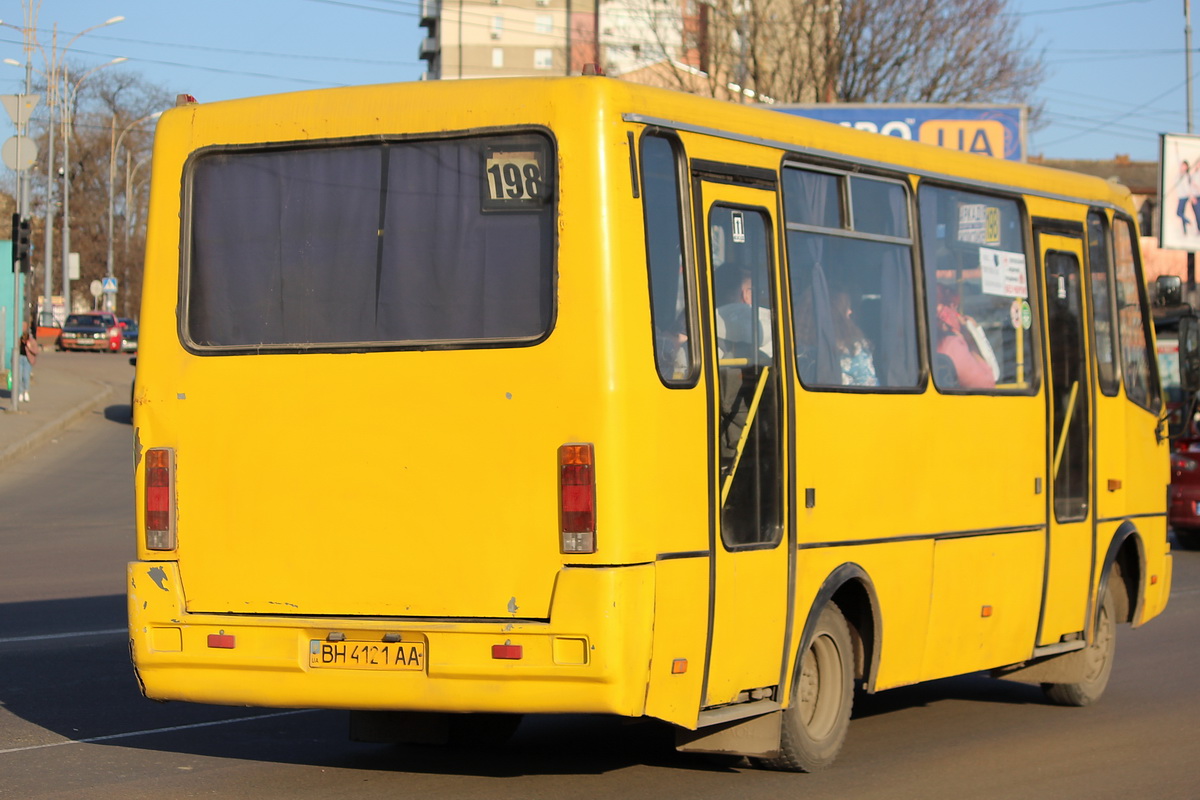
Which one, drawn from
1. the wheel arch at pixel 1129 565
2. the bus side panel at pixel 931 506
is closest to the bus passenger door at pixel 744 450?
the bus side panel at pixel 931 506

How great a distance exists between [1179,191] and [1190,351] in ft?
98.5

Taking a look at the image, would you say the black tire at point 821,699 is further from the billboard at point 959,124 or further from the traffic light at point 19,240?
the billboard at point 959,124

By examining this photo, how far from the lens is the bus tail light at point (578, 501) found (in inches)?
256

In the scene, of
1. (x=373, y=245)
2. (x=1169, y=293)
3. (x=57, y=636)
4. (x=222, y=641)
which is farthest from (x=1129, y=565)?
(x=57, y=636)

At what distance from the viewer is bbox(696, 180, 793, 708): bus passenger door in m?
7.04

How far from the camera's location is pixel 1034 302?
9812 millimetres

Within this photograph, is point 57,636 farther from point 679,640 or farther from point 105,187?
point 105,187

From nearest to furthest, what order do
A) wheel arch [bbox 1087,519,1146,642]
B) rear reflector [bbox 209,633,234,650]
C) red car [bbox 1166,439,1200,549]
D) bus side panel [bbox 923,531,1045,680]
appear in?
rear reflector [bbox 209,633,234,650] < bus side panel [bbox 923,531,1045,680] < wheel arch [bbox 1087,519,1146,642] < red car [bbox 1166,439,1200,549]

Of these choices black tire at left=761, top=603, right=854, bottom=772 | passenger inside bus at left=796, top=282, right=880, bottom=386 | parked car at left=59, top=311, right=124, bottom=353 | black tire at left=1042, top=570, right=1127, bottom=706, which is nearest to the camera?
black tire at left=761, top=603, right=854, bottom=772

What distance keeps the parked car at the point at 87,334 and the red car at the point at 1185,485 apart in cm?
5290

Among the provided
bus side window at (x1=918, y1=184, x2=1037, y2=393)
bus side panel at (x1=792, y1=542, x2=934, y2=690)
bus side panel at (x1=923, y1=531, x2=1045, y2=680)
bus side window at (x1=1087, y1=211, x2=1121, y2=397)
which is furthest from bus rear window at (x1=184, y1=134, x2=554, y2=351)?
bus side window at (x1=1087, y1=211, x2=1121, y2=397)

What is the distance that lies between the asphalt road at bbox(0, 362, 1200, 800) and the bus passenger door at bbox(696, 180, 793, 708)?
62 centimetres

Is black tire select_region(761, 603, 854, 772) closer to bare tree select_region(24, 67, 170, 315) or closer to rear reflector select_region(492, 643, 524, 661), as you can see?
rear reflector select_region(492, 643, 524, 661)

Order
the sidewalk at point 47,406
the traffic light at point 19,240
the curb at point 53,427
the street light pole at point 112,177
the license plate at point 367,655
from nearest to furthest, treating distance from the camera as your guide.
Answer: the license plate at point 367,655 → the curb at point 53,427 → the sidewalk at point 47,406 → the traffic light at point 19,240 → the street light pole at point 112,177
